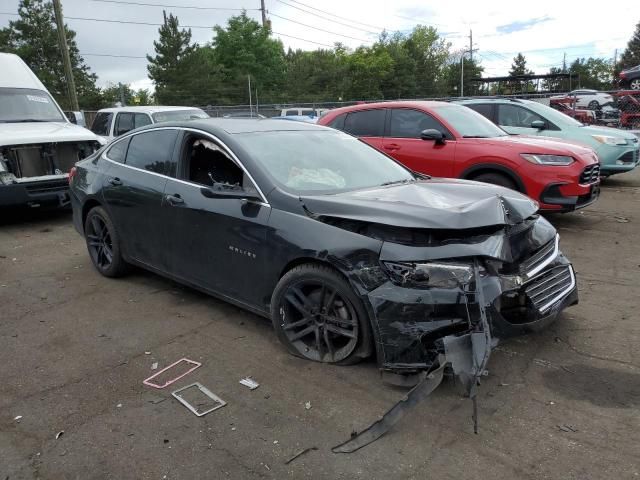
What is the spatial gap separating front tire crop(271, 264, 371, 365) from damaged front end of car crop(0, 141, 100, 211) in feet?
19.2

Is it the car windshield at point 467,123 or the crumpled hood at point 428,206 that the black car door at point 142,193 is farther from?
the car windshield at point 467,123

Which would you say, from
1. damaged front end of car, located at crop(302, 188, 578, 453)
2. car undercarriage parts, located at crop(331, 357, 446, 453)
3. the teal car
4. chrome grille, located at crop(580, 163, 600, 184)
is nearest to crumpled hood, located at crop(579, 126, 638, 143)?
the teal car

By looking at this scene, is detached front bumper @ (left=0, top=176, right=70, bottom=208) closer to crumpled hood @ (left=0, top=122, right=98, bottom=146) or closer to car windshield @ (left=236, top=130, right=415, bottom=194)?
crumpled hood @ (left=0, top=122, right=98, bottom=146)

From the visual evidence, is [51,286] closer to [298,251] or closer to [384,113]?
[298,251]

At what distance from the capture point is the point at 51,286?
5.28m

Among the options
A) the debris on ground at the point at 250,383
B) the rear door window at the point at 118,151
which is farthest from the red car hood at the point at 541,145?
the debris on ground at the point at 250,383

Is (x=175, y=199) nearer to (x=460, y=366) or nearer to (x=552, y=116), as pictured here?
(x=460, y=366)

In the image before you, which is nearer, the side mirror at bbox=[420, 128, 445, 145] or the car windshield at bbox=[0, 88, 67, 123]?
the side mirror at bbox=[420, 128, 445, 145]

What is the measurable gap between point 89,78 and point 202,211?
5444 cm

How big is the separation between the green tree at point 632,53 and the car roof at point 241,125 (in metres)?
93.8

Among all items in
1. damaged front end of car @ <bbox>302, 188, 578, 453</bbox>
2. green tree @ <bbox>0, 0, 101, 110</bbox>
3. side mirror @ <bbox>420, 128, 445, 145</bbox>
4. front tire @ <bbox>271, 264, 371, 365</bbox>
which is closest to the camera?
damaged front end of car @ <bbox>302, 188, 578, 453</bbox>

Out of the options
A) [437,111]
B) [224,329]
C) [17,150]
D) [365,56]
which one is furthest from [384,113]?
[365,56]

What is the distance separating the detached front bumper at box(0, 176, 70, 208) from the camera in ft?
24.8

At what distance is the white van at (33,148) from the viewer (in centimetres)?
762
